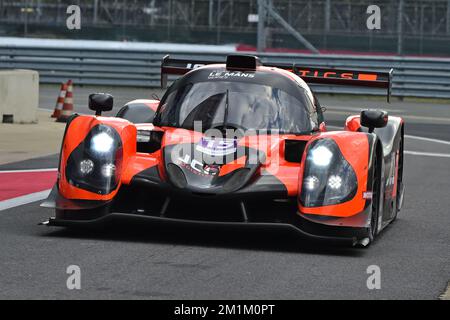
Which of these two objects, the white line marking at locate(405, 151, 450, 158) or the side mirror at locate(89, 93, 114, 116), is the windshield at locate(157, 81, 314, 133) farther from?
the white line marking at locate(405, 151, 450, 158)

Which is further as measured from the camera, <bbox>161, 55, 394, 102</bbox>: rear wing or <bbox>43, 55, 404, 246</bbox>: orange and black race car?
<bbox>161, 55, 394, 102</bbox>: rear wing

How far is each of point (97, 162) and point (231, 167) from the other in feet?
3.14

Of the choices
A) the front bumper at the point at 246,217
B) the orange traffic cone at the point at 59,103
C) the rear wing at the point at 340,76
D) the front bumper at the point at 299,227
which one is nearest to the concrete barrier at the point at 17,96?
the orange traffic cone at the point at 59,103

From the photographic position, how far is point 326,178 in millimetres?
8789

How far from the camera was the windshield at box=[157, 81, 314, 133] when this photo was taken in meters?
9.61

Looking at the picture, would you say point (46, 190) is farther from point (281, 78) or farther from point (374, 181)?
point (374, 181)

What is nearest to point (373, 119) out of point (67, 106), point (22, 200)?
point (22, 200)

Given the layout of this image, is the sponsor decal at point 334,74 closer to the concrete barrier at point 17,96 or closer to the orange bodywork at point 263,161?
the orange bodywork at point 263,161

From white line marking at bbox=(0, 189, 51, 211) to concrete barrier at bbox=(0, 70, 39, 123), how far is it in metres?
8.67

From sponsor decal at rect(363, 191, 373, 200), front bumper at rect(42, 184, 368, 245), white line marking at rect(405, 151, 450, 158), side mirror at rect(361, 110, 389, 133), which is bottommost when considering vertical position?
Result: white line marking at rect(405, 151, 450, 158)

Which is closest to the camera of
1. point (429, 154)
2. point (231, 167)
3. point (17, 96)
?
point (231, 167)

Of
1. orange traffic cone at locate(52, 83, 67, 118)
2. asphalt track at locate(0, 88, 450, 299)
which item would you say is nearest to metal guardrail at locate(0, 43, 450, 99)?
orange traffic cone at locate(52, 83, 67, 118)

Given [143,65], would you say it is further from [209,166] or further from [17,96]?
[209,166]

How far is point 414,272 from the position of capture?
8.14m
